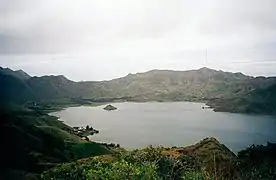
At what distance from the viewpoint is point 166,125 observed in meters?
6.90

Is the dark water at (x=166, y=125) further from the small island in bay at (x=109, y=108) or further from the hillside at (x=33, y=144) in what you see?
the hillside at (x=33, y=144)

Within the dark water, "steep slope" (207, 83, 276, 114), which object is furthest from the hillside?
"steep slope" (207, 83, 276, 114)

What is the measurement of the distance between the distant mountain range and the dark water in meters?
0.29

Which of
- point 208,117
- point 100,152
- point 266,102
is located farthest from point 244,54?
point 100,152

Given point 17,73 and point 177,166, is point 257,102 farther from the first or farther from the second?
point 17,73

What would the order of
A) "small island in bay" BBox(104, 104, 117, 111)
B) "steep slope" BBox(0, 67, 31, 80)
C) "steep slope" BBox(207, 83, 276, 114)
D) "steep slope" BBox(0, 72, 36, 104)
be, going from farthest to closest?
"steep slope" BBox(207, 83, 276, 114), "small island in bay" BBox(104, 104, 117, 111), "steep slope" BBox(0, 72, 36, 104), "steep slope" BBox(0, 67, 31, 80)

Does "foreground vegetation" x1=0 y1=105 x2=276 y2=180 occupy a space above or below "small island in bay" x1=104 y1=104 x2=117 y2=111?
below

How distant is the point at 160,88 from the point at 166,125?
1.55 m

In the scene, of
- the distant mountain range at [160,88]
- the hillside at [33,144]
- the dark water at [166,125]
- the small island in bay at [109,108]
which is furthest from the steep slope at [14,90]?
the small island in bay at [109,108]

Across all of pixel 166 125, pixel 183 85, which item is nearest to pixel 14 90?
pixel 166 125

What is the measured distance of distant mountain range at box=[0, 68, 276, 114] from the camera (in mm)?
6496

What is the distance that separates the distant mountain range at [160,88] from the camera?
6496 millimetres

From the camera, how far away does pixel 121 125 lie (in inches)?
275

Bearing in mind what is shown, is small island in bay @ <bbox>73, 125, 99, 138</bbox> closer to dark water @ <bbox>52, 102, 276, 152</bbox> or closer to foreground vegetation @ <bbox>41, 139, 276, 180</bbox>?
dark water @ <bbox>52, 102, 276, 152</bbox>
